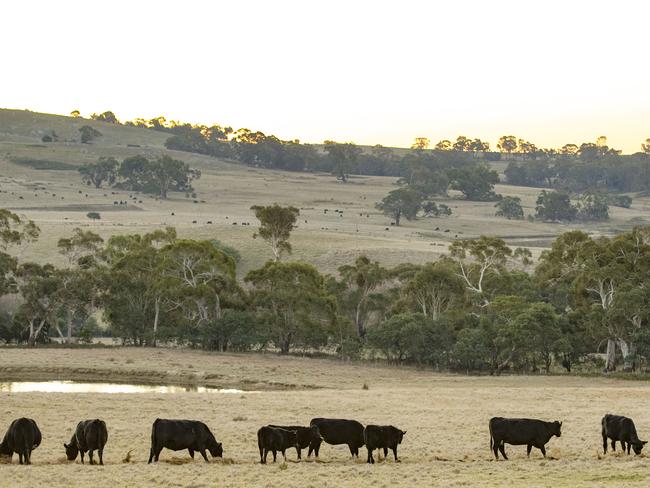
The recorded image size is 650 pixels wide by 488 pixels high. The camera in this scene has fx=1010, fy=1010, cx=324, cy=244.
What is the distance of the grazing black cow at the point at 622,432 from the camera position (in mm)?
26984

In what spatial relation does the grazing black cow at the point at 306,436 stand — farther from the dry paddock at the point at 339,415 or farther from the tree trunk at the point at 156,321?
the tree trunk at the point at 156,321

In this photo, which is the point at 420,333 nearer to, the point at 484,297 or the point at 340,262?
the point at 484,297

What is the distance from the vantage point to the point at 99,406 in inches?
1483

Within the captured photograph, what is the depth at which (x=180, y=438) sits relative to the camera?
25469 millimetres

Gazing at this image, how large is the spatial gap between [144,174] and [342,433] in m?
168

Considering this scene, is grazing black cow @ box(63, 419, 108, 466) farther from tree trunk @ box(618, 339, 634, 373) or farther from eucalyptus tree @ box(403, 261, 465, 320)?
eucalyptus tree @ box(403, 261, 465, 320)

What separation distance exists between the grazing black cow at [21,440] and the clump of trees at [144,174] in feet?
541

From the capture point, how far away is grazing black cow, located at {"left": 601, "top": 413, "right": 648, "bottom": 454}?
88.5 feet

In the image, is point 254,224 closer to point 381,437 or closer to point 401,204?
point 401,204

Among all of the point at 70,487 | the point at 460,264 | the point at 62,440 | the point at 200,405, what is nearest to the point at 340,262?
the point at 460,264

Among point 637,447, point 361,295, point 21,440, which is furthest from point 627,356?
point 21,440

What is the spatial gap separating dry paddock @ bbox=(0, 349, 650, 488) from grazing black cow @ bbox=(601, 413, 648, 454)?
46 cm

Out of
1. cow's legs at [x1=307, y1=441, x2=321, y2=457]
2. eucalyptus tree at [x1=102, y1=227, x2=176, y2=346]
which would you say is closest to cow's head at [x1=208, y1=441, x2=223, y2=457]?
cow's legs at [x1=307, y1=441, x2=321, y2=457]

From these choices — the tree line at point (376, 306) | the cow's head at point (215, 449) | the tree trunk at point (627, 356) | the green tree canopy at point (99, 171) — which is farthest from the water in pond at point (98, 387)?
the green tree canopy at point (99, 171)
